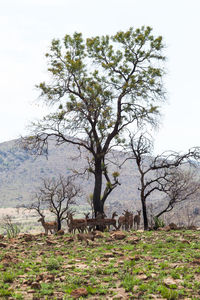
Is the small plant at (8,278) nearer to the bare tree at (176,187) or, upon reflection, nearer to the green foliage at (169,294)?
the green foliage at (169,294)

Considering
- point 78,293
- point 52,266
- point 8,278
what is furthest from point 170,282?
point 8,278

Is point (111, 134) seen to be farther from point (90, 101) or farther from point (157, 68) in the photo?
point (157, 68)

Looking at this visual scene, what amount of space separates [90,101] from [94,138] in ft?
8.48

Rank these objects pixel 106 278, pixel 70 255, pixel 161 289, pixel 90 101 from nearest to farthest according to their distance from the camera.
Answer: pixel 161 289 → pixel 106 278 → pixel 70 255 → pixel 90 101

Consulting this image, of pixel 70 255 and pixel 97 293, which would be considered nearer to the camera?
pixel 97 293

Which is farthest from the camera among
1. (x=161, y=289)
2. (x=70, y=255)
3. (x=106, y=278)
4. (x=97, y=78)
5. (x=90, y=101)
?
(x=97, y=78)

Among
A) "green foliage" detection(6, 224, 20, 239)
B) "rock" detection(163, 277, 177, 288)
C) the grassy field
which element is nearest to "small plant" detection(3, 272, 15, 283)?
the grassy field

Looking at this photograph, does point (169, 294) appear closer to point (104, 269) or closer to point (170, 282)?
point (170, 282)

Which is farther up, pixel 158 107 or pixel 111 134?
pixel 158 107

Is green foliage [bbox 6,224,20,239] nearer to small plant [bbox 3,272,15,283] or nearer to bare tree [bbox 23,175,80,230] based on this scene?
bare tree [bbox 23,175,80,230]

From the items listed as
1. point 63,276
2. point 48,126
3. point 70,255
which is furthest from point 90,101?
point 63,276

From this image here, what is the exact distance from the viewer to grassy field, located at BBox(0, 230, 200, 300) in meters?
9.31

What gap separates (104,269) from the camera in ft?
37.9

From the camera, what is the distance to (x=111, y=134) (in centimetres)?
2428
